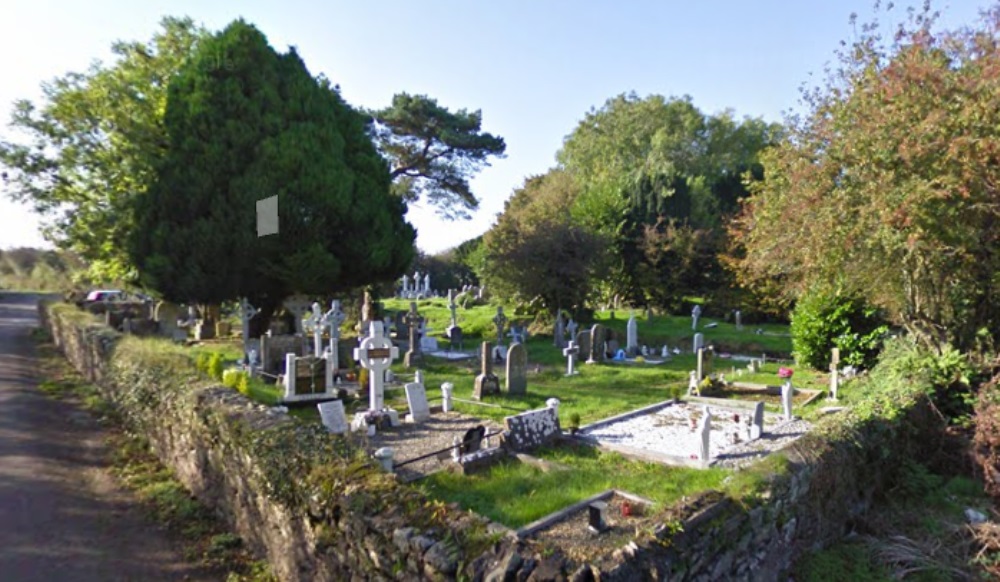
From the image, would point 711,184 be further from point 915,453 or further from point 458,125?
point 915,453

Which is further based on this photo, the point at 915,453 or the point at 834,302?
the point at 834,302

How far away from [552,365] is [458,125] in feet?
48.1

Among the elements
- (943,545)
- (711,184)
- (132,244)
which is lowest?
(943,545)

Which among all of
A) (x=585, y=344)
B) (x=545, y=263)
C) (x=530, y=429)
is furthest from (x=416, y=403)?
(x=545, y=263)

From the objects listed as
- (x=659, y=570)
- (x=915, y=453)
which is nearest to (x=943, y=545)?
(x=915, y=453)

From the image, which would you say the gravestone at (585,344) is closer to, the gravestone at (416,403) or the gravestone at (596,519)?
the gravestone at (416,403)

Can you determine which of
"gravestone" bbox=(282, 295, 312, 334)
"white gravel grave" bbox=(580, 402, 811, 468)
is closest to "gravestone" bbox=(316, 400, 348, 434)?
"white gravel grave" bbox=(580, 402, 811, 468)

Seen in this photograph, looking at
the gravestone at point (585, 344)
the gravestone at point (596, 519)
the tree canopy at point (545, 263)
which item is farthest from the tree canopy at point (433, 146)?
the gravestone at point (596, 519)

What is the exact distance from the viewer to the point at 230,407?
20.3 feet

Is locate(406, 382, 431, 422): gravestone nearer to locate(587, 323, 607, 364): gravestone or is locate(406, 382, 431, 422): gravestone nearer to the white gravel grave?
the white gravel grave

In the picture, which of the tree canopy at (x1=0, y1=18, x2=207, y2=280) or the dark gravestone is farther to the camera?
the tree canopy at (x1=0, y1=18, x2=207, y2=280)

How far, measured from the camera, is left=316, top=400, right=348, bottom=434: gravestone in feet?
28.0

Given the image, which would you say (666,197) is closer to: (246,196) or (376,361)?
(246,196)

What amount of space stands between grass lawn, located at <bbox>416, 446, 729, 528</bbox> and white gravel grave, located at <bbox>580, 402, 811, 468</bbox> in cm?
62
